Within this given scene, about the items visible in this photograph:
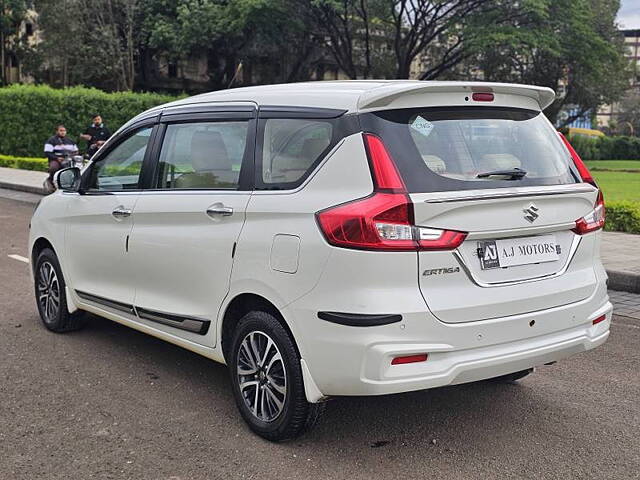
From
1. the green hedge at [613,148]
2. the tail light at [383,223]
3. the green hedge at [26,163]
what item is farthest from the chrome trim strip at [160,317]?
the green hedge at [613,148]

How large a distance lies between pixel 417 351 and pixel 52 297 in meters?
3.63

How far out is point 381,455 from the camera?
3811 millimetres

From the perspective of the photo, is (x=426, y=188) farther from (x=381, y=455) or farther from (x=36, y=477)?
(x=36, y=477)

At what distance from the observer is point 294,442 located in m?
3.95

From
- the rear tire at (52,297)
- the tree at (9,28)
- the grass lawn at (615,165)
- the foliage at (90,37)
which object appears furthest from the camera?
the tree at (9,28)

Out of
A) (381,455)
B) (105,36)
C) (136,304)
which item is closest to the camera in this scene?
(381,455)

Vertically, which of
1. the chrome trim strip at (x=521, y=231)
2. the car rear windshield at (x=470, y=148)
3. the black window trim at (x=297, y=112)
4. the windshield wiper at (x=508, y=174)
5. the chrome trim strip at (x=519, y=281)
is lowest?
the chrome trim strip at (x=519, y=281)

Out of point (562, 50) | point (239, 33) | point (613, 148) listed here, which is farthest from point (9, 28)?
point (613, 148)

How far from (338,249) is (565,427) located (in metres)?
1.77

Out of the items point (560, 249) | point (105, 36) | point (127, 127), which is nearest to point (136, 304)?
point (127, 127)

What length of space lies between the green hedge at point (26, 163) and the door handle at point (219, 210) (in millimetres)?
22254

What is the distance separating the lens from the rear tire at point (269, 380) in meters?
3.77

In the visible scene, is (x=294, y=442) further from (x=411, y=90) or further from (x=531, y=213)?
(x=411, y=90)

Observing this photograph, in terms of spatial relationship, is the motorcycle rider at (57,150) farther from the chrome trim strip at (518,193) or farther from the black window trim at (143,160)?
the chrome trim strip at (518,193)
